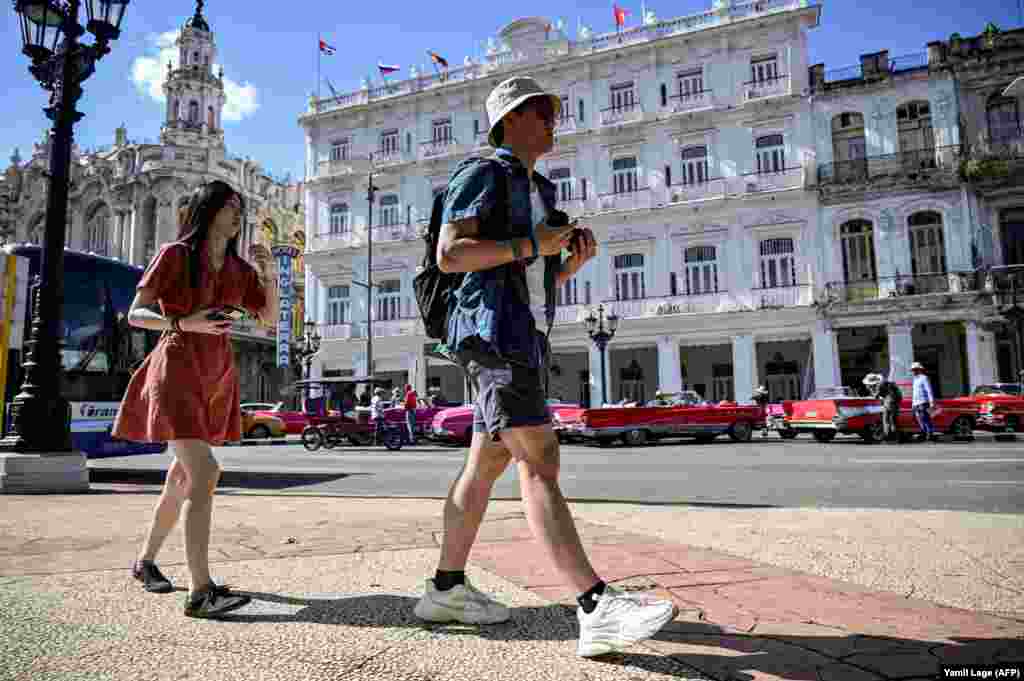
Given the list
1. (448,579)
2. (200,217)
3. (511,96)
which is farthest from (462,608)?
(200,217)

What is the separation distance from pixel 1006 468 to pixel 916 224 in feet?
58.0

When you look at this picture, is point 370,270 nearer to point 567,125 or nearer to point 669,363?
point 567,125

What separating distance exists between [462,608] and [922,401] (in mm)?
15535

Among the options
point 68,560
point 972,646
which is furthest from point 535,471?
point 68,560

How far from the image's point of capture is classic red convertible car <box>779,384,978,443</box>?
15.2 meters

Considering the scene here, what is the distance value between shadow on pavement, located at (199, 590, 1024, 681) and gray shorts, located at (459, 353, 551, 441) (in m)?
0.63

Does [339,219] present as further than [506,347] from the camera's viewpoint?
Yes

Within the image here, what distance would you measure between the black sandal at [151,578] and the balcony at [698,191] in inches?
958

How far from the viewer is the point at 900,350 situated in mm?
22000

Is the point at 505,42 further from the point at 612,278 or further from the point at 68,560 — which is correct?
the point at 68,560

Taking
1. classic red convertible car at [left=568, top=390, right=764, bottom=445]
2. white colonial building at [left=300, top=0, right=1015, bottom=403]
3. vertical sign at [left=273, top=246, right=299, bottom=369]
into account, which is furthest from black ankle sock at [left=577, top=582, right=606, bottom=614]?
vertical sign at [left=273, top=246, right=299, bottom=369]

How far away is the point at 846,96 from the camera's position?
23656 mm

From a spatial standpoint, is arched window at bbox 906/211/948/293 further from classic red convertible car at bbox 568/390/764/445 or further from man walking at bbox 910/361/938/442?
classic red convertible car at bbox 568/390/764/445

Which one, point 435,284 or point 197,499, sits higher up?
point 435,284
